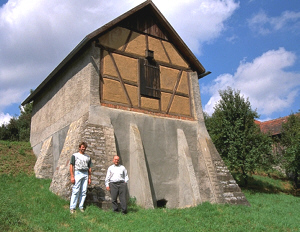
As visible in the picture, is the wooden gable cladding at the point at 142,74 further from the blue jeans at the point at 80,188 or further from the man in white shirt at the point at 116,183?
the blue jeans at the point at 80,188

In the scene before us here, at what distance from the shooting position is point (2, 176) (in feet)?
36.9

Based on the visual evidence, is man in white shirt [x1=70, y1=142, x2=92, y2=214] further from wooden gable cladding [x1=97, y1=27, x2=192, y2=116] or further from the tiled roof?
the tiled roof

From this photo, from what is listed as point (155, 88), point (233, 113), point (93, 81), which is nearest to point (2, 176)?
point (93, 81)

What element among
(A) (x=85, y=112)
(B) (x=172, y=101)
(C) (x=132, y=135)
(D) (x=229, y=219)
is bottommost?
(D) (x=229, y=219)

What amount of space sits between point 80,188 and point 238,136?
462 inches

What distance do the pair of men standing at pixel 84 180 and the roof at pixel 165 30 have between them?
15.8 ft

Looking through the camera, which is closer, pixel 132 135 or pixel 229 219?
pixel 229 219

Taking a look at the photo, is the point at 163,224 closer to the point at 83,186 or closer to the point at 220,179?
the point at 83,186

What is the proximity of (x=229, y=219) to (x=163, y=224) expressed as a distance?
208 centimetres

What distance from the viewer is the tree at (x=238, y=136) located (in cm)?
1680

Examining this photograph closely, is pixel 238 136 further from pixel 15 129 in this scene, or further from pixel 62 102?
pixel 15 129

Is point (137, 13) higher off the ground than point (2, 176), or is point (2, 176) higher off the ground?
point (137, 13)

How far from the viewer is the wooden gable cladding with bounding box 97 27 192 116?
11.3 metres

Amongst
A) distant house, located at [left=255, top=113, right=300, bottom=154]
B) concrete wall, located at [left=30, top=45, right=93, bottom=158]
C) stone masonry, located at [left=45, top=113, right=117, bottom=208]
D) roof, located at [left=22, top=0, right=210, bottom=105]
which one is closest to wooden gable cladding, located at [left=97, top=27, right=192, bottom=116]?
roof, located at [left=22, top=0, right=210, bottom=105]
